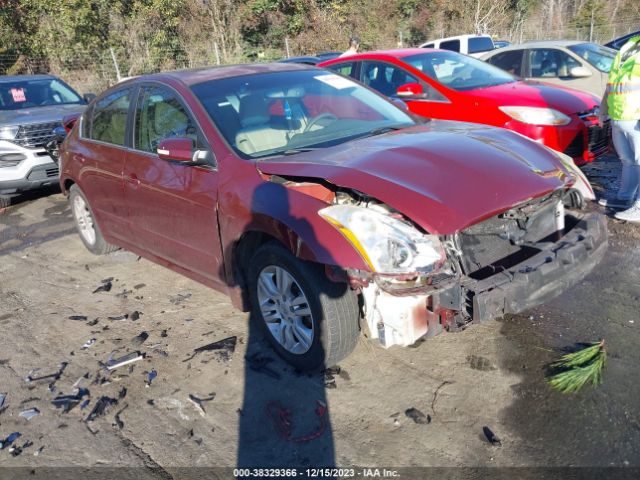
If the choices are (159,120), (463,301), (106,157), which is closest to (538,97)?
(159,120)

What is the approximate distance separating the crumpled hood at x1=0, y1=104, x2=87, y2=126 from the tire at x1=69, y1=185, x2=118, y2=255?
3.13 meters

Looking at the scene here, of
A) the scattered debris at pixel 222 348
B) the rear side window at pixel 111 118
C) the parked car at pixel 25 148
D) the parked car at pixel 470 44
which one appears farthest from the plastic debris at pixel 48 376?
the parked car at pixel 470 44

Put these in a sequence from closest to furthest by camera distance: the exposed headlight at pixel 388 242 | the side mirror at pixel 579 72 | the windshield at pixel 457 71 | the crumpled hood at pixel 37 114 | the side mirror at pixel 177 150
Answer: the exposed headlight at pixel 388 242 < the side mirror at pixel 177 150 < the windshield at pixel 457 71 < the crumpled hood at pixel 37 114 < the side mirror at pixel 579 72

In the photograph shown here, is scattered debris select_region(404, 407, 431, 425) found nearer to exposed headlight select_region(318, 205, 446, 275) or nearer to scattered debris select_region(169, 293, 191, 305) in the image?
exposed headlight select_region(318, 205, 446, 275)

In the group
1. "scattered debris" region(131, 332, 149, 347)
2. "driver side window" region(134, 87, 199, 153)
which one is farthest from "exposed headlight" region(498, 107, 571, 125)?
"scattered debris" region(131, 332, 149, 347)

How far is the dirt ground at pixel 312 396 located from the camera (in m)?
2.76

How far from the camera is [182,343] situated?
398 centimetres

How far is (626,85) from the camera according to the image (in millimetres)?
5219

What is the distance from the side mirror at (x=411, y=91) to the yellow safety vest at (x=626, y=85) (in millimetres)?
1961

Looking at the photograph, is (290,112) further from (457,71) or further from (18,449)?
(457,71)

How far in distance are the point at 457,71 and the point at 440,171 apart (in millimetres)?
4650

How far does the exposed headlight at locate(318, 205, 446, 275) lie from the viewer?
9.29 feet

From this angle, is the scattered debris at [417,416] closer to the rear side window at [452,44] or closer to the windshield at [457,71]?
the windshield at [457,71]

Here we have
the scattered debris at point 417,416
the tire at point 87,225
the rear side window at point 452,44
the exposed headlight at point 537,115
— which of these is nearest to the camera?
the scattered debris at point 417,416
